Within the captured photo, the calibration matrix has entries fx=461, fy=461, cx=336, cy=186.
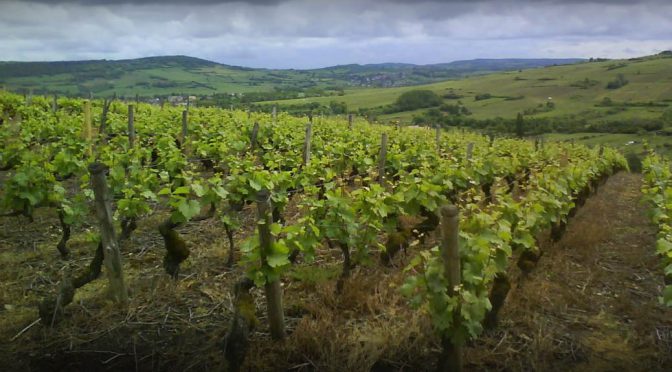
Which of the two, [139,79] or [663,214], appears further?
[139,79]

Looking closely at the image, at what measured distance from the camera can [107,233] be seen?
5965mm

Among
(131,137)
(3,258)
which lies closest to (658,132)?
(131,137)

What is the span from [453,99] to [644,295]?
3872 inches

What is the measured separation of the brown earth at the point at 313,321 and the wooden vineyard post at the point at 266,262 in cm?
19

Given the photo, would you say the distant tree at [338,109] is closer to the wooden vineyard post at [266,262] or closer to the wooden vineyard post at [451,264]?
the wooden vineyard post at [266,262]

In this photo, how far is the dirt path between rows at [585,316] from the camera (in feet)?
17.9

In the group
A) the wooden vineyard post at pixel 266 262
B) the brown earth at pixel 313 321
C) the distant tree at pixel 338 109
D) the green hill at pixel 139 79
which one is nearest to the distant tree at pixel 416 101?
the distant tree at pixel 338 109

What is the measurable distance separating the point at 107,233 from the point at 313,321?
2.89m

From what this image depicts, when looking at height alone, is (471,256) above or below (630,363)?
above

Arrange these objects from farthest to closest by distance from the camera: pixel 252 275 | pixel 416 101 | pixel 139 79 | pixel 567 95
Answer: pixel 139 79
pixel 567 95
pixel 416 101
pixel 252 275

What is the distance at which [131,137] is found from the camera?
521 inches

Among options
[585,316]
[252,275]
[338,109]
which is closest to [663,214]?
[585,316]

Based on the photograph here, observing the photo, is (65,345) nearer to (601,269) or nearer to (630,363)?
(630,363)

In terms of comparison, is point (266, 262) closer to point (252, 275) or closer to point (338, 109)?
point (252, 275)
